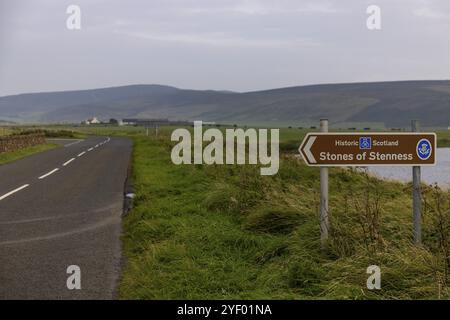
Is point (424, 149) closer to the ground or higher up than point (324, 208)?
higher up

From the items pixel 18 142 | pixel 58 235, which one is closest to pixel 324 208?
pixel 58 235

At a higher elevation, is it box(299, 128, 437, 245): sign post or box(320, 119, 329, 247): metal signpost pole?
box(299, 128, 437, 245): sign post

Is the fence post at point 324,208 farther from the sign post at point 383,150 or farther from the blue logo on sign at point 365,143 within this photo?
the blue logo on sign at point 365,143

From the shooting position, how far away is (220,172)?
14227 millimetres

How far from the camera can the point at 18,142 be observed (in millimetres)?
30953

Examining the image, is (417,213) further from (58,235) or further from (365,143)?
(58,235)

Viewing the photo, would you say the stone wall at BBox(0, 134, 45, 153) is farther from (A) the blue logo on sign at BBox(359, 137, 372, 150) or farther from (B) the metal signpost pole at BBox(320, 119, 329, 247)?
(A) the blue logo on sign at BBox(359, 137, 372, 150)

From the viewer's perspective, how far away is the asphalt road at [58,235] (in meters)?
5.57

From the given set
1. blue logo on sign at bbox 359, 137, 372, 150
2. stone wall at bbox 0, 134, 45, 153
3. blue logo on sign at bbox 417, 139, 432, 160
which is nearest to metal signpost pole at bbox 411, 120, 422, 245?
blue logo on sign at bbox 417, 139, 432, 160

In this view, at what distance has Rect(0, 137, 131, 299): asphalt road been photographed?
5.57 m

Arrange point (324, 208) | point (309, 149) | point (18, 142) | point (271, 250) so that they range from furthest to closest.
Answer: point (18, 142) < point (271, 250) < point (324, 208) < point (309, 149)

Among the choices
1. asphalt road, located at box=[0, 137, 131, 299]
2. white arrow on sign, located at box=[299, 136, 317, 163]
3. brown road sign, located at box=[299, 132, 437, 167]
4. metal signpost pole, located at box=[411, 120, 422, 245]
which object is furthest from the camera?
white arrow on sign, located at box=[299, 136, 317, 163]

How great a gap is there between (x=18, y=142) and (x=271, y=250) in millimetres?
27734
